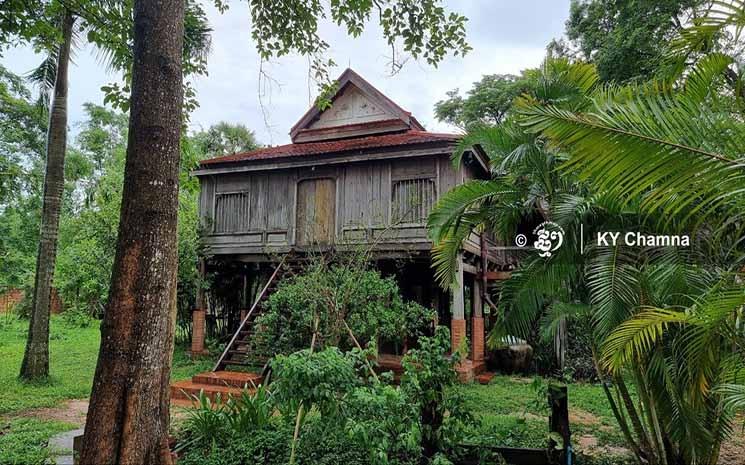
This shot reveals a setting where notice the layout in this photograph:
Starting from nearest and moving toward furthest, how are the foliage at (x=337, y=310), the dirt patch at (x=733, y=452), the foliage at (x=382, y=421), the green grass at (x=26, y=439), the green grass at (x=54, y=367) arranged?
the foliage at (x=382, y=421) < the green grass at (x=26, y=439) < the dirt patch at (x=733, y=452) < the foliage at (x=337, y=310) < the green grass at (x=54, y=367)

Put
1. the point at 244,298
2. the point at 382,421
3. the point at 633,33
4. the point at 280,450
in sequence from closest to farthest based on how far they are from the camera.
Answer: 1. the point at 382,421
2. the point at 280,450
3. the point at 633,33
4. the point at 244,298

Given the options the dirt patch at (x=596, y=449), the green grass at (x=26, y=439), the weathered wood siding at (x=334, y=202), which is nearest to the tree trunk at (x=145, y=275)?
the green grass at (x=26, y=439)

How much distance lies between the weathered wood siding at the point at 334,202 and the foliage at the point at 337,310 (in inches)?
59.0

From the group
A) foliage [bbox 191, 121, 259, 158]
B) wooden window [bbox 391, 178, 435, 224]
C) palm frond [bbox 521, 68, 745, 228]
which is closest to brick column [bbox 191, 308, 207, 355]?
wooden window [bbox 391, 178, 435, 224]

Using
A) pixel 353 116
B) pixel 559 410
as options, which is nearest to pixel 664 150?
pixel 559 410

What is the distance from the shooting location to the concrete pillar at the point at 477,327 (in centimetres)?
1095

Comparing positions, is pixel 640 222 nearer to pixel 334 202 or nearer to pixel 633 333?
pixel 633 333

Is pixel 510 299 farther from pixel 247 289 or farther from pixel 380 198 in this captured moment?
pixel 247 289

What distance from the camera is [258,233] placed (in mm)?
11625

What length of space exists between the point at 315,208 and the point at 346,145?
1.75 m

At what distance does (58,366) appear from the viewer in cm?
Answer: 1070

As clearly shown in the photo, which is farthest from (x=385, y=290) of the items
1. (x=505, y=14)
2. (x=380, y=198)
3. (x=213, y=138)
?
(x=213, y=138)

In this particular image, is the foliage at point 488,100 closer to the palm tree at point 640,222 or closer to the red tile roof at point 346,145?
the red tile roof at point 346,145

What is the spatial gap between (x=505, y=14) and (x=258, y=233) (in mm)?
7685
